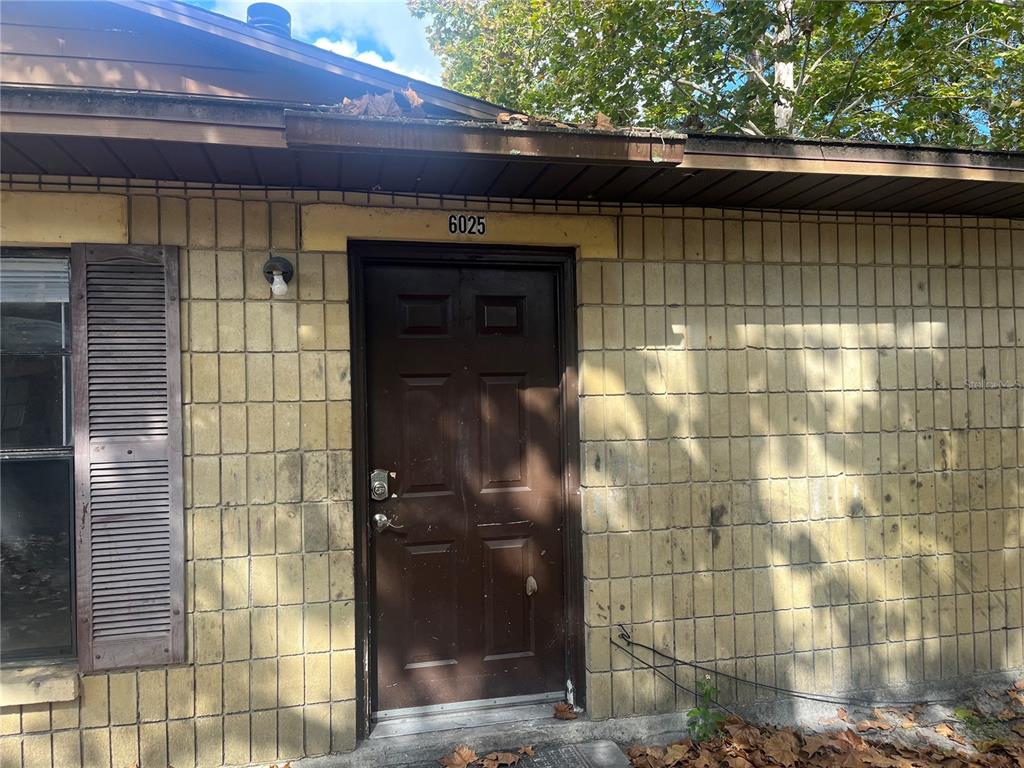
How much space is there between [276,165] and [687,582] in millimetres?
2926

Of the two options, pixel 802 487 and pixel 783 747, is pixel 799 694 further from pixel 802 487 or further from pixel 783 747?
pixel 802 487

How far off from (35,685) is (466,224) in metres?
2.85

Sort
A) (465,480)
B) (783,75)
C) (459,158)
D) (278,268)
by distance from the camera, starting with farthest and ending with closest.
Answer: (783,75), (465,480), (278,268), (459,158)

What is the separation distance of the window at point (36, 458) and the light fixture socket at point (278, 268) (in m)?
0.87

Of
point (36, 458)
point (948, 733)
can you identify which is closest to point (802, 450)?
point (948, 733)

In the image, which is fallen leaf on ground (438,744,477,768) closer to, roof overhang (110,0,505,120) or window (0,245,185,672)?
window (0,245,185,672)

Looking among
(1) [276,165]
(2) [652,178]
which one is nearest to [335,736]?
(1) [276,165]

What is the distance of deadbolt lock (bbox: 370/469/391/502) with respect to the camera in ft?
10.6

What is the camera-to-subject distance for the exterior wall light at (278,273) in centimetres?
297

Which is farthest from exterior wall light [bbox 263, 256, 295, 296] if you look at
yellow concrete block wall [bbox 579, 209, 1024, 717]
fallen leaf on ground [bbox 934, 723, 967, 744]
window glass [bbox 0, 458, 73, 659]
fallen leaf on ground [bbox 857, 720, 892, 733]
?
fallen leaf on ground [bbox 934, 723, 967, 744]

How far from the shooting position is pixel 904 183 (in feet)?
10.5

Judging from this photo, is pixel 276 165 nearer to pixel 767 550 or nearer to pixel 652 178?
pixel 652 178

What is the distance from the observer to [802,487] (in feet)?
11.6

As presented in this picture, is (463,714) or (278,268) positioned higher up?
(278,268)
